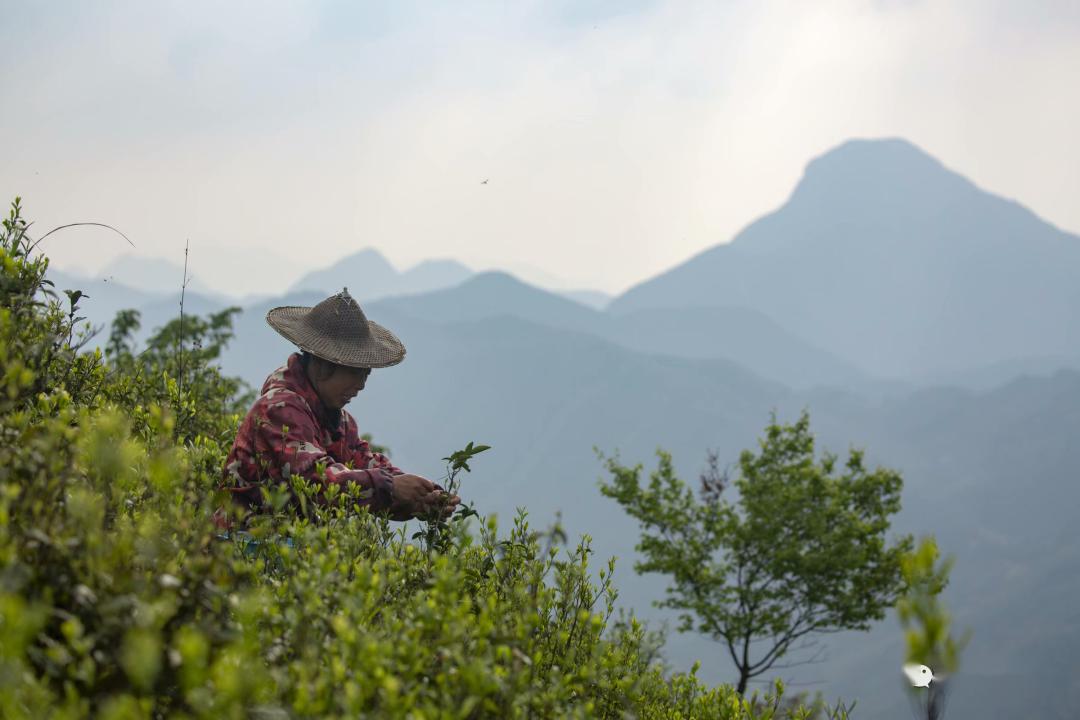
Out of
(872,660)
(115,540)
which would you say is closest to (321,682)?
(115,540)

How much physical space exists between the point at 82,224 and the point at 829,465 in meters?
26.1

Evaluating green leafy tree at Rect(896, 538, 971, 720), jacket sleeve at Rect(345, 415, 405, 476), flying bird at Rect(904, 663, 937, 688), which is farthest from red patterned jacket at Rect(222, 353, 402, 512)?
green leafy tree at Rect(896, 538, 971, 720)

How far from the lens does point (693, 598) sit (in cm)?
2705

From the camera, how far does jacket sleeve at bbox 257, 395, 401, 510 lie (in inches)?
181

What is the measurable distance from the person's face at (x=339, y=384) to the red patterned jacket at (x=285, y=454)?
0.15 metres

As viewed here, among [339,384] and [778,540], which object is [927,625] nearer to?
[339,384]

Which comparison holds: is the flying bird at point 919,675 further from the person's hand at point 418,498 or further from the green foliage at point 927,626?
the person's hand at point 418,498

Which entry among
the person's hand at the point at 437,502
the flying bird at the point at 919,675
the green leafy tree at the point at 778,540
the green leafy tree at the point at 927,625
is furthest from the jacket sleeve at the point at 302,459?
the green leafy tree at the point at 778,540

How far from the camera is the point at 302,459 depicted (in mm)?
4746

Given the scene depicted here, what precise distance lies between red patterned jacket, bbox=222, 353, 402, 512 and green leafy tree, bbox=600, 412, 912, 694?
2113 cm

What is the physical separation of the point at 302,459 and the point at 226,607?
200 centimetres

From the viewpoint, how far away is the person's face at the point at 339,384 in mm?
5539

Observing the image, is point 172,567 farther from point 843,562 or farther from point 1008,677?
point 1008,677

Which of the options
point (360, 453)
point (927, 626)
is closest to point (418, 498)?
point (360, 453)
